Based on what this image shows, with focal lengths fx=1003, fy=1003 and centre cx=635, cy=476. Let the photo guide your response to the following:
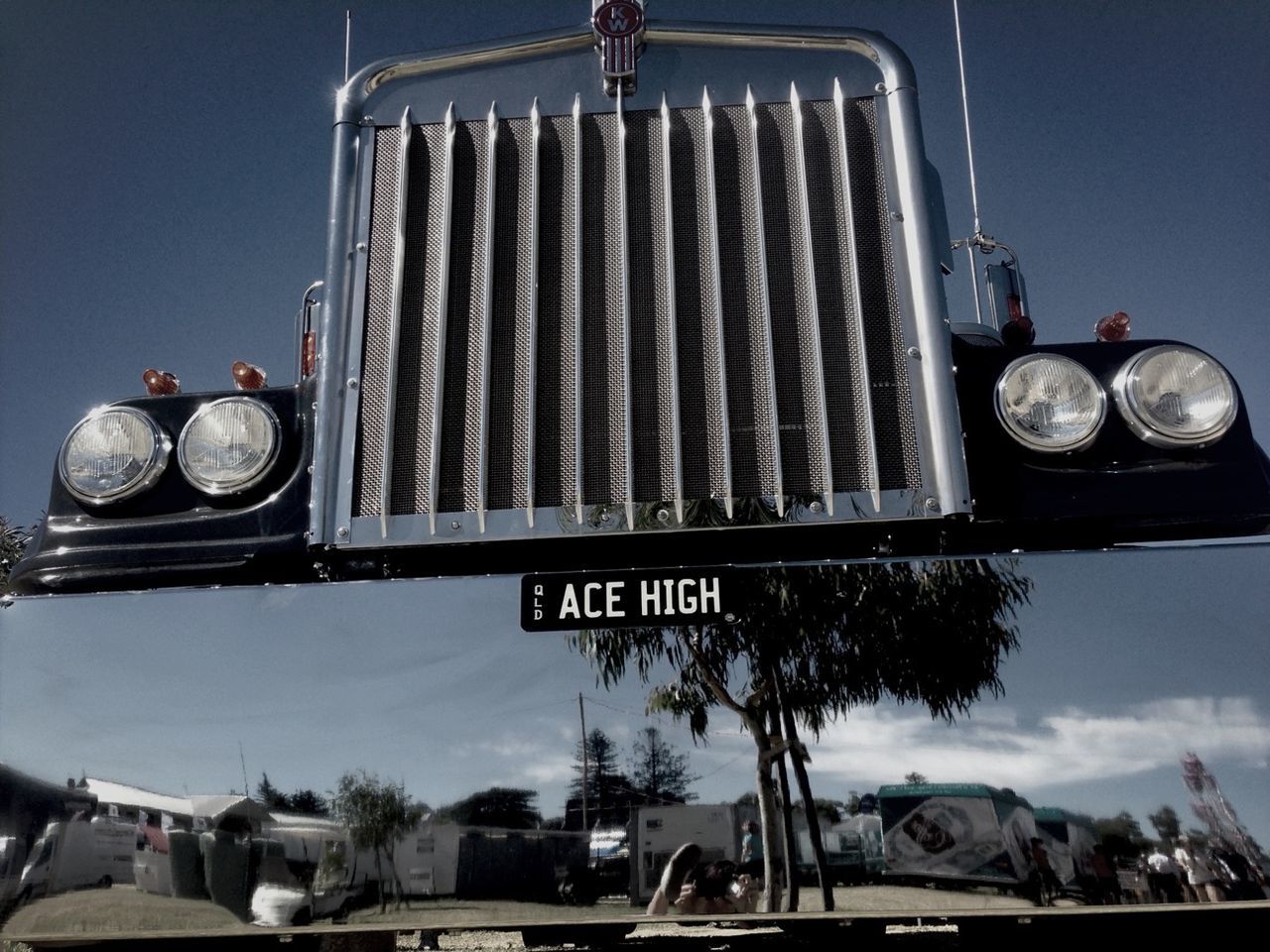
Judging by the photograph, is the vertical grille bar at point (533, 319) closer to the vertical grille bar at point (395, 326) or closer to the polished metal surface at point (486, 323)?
the polished metal surface at point (486, 323)

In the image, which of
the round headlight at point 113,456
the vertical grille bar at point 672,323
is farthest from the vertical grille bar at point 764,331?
the round headlight at point 113,456

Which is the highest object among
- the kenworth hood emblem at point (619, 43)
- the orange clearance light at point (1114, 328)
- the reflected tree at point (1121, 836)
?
the kenworth hood emblem at point (619, 43)

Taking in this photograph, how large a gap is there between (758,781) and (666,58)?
6.75 ft

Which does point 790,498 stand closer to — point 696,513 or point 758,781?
point 696,513

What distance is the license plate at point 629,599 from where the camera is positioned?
6.70ft

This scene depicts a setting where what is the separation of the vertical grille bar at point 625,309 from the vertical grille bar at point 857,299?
1.84ft

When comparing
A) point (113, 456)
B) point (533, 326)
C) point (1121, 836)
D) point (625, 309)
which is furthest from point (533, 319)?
point (1121, 836)

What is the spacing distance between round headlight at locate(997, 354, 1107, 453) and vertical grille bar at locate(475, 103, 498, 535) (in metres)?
1.23

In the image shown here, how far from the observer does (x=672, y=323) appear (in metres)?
2.55

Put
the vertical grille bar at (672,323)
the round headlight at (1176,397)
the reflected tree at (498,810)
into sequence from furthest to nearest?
the vertical grille bar at (672,323) → the round headlight at (1176,397) → the reflected tree at (498,810)

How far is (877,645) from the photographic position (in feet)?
6.59

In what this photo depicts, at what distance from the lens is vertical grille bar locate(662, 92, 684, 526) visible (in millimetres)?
2355

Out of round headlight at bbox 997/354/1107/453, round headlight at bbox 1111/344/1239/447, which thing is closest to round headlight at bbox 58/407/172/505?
round headlight at bbox 997/354/1107/453

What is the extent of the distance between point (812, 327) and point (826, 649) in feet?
3.00
